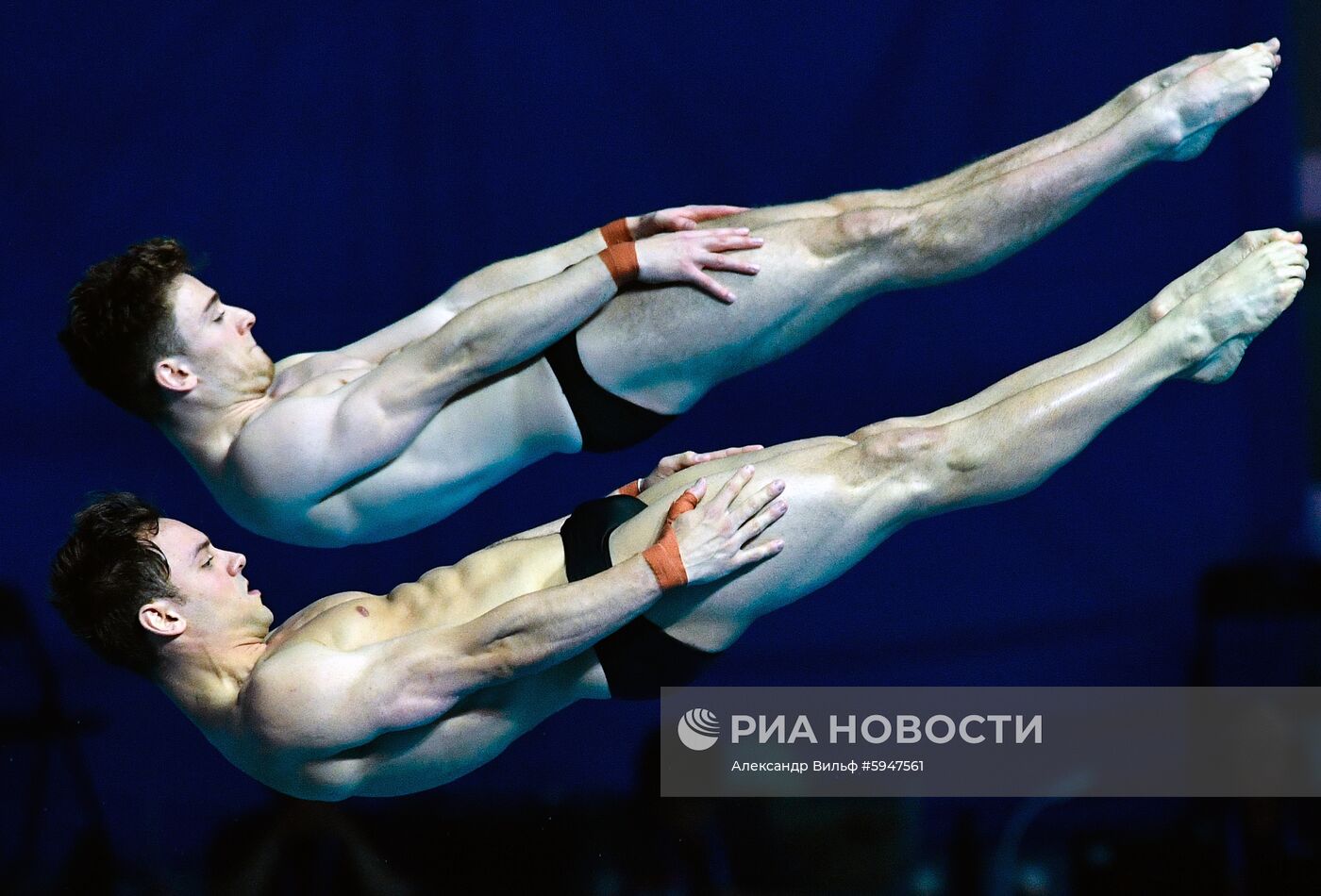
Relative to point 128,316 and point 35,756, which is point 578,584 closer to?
point 128,316

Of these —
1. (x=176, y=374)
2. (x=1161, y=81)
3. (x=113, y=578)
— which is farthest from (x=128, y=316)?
(x=1161, y=81)

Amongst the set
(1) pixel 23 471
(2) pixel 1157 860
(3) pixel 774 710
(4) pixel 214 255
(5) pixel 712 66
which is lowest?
(2) pixel 1157 860

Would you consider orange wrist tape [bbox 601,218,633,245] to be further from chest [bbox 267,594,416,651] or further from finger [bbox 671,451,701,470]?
chest [bbox 267,594,416,651]

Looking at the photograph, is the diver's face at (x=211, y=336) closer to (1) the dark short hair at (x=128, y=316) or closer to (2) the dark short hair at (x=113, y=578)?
(1) the dark short hair at (x=128, y=316)

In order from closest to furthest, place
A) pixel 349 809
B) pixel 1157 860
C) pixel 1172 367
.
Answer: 1. pixel 1172 367
2. pixel 1157 860
3. pixel 349 809

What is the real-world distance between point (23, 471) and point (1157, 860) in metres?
3.03

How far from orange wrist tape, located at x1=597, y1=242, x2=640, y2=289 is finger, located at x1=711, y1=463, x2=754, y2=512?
404mm

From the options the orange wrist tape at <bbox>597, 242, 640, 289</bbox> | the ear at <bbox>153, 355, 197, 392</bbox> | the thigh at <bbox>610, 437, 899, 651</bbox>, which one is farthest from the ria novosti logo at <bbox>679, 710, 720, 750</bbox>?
the ear at <bbox>153, 355, 197, 392</bbox>

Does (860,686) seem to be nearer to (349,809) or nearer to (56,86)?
(349,809)

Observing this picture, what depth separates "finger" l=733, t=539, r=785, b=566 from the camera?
2.76 metres

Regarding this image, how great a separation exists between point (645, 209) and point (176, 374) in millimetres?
1760

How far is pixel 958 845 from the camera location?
3957mm

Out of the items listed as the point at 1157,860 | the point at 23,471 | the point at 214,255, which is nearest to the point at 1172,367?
the point at 1157,860

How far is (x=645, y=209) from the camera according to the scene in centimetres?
450
